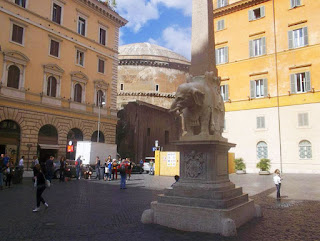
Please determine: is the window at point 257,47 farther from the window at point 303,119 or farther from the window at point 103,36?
the window at point 103,36

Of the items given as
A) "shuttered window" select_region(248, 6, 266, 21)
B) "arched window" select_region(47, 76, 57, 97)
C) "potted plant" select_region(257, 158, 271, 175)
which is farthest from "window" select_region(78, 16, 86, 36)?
"potted plant" select_region(257, 158, 271, 175)

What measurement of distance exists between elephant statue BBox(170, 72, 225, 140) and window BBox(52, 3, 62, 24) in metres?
21.6

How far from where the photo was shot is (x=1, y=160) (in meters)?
13.4

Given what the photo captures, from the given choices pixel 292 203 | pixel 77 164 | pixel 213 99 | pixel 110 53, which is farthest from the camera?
pixel 110 53

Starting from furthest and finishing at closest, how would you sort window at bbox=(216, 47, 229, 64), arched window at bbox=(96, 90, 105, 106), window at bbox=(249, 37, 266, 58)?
arched window at bbox=(96, 90, 105, 106)
window at bbox=(216, 47, 229, 64)
window at bbox=(249, 37, 266, 58)

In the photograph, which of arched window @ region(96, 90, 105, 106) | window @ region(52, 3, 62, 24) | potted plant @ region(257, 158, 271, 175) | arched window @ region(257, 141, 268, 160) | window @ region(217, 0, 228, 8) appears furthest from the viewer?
arched window @ region(96, 90, 105, 106)

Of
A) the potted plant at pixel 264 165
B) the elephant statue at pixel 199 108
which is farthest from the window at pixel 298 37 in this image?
the elephant statue at pixel 199 108

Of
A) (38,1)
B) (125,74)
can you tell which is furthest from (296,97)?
(125,74)

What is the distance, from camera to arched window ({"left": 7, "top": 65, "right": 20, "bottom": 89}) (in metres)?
20.8

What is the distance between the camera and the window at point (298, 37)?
22361 mm

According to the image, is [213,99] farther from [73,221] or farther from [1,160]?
[1,160]

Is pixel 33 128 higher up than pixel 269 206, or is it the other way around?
pixel 33 128

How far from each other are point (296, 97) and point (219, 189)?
62.8 ft

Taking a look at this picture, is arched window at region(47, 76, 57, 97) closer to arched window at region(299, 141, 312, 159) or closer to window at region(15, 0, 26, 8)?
window at region(15, 0, 26, 8)
